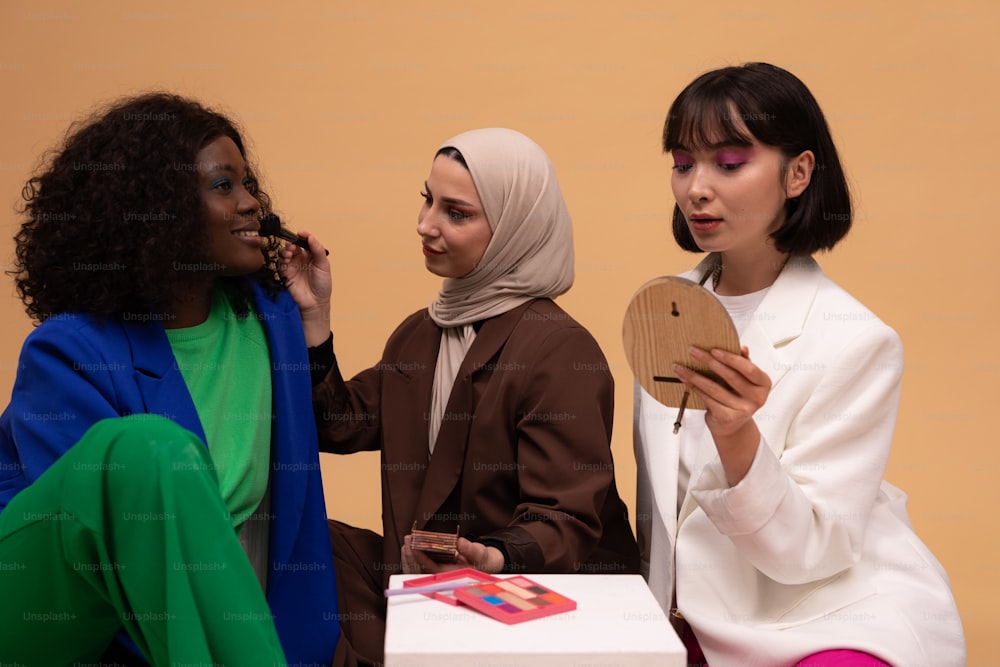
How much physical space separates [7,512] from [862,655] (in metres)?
1.53

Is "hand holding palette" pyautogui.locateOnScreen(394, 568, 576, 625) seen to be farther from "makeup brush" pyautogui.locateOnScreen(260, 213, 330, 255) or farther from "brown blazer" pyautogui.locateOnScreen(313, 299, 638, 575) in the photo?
"makeup brush" pyautogui.locateOnScreen(260, 213, 330, 255)

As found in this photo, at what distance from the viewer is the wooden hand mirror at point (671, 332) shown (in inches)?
81.7

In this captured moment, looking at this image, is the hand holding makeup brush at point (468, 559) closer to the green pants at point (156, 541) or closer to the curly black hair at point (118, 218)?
the green pants at point (156, 541)

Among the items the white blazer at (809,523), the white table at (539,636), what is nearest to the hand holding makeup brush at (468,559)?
the white table at (539,636)

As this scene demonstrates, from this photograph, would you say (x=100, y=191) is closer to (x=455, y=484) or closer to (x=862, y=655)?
(x=455, y=484)

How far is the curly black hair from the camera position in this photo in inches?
95.1

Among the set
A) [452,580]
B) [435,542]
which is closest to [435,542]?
[435,542]

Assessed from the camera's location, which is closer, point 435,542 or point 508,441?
point 435,542

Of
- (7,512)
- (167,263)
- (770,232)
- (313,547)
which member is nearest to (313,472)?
(313,547)

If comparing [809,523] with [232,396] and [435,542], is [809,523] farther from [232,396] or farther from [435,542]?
[232,396]

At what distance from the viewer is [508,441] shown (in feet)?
8.70

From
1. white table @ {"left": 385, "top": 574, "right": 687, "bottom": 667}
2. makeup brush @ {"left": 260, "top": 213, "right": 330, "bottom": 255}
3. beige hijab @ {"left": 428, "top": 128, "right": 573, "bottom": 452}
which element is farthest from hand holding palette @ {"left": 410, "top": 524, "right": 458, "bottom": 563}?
makeup brush @ {"left": 260, "top": 213, "right": 330, "bottom": 255}

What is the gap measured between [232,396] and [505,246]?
2.22 ft

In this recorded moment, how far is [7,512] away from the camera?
6.85 ft
